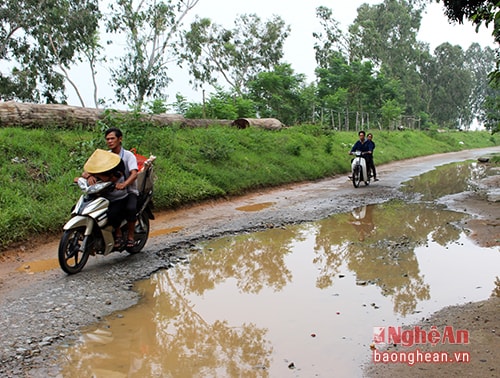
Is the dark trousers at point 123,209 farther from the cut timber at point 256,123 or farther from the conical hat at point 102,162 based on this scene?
the cut timber at point 256,123

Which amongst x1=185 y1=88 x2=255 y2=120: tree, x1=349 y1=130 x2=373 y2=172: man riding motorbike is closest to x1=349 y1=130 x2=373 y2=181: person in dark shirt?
x1=349 y1=130 x2=373 y2=172: man riding motorbike

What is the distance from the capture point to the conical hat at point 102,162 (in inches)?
212

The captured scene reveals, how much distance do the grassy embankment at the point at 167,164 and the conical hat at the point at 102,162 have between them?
74.1 inches

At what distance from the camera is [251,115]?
22.0 meters

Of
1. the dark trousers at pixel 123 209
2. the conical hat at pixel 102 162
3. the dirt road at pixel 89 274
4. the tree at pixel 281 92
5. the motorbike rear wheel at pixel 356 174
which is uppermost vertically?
the tree at pixel 281 92

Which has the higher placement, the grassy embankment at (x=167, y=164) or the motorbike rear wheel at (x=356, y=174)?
the grassy embankment at (x=167, y=164)

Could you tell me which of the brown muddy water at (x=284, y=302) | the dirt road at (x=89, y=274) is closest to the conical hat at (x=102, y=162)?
the dirt road at (x=89, y=274)

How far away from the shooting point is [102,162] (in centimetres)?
544

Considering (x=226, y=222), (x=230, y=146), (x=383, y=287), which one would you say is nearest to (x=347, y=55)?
(x=230, y=146)

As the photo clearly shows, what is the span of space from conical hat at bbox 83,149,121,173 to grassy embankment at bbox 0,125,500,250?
1.88 m

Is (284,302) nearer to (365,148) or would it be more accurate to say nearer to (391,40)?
(365,148)

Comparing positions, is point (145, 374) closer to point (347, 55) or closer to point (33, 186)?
point (33, 186)

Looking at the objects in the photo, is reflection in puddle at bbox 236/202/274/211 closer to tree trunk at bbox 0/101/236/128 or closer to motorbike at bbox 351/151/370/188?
motorbike at bbox 351/151/370/188

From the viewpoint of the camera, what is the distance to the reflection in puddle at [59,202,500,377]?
3287mm
